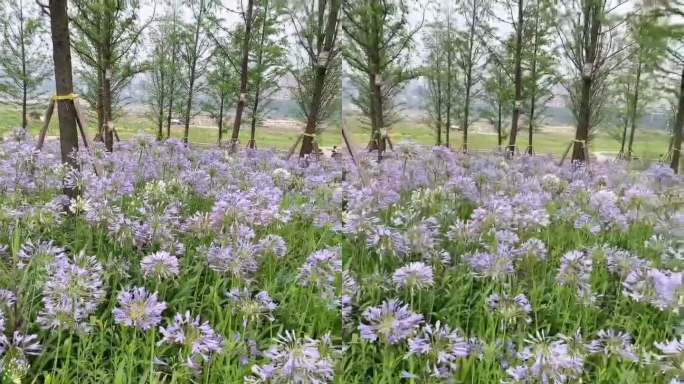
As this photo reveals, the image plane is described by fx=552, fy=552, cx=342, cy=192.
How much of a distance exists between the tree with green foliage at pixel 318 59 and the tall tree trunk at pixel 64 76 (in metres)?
2.51

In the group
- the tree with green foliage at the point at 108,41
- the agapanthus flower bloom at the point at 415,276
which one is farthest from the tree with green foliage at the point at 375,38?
the agapanthus flower bloom at the point at 415,276

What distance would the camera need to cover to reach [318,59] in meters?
6.48

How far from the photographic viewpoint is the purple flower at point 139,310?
1780 mm

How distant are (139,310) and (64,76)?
3.08 metres

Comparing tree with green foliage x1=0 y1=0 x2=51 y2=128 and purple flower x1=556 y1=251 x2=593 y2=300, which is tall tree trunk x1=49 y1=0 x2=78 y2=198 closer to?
purple flower x1=556 y1=251 x2=593 y2=300

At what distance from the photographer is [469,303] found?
272 centimetres

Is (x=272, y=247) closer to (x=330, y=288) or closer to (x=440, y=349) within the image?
(x=330, y=288)

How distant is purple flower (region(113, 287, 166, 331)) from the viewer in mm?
1780

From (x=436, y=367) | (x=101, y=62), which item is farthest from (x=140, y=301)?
(x=101, y=62)

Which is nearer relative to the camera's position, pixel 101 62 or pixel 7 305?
pixel 7 305

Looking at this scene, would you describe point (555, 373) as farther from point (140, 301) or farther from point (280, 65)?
point (280, 65)

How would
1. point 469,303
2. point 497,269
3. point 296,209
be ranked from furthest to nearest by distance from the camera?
point 296,209, point 469,303, point 497,269

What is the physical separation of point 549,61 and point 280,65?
295 inches

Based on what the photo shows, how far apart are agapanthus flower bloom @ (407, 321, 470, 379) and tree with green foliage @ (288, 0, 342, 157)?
14.5 feet
